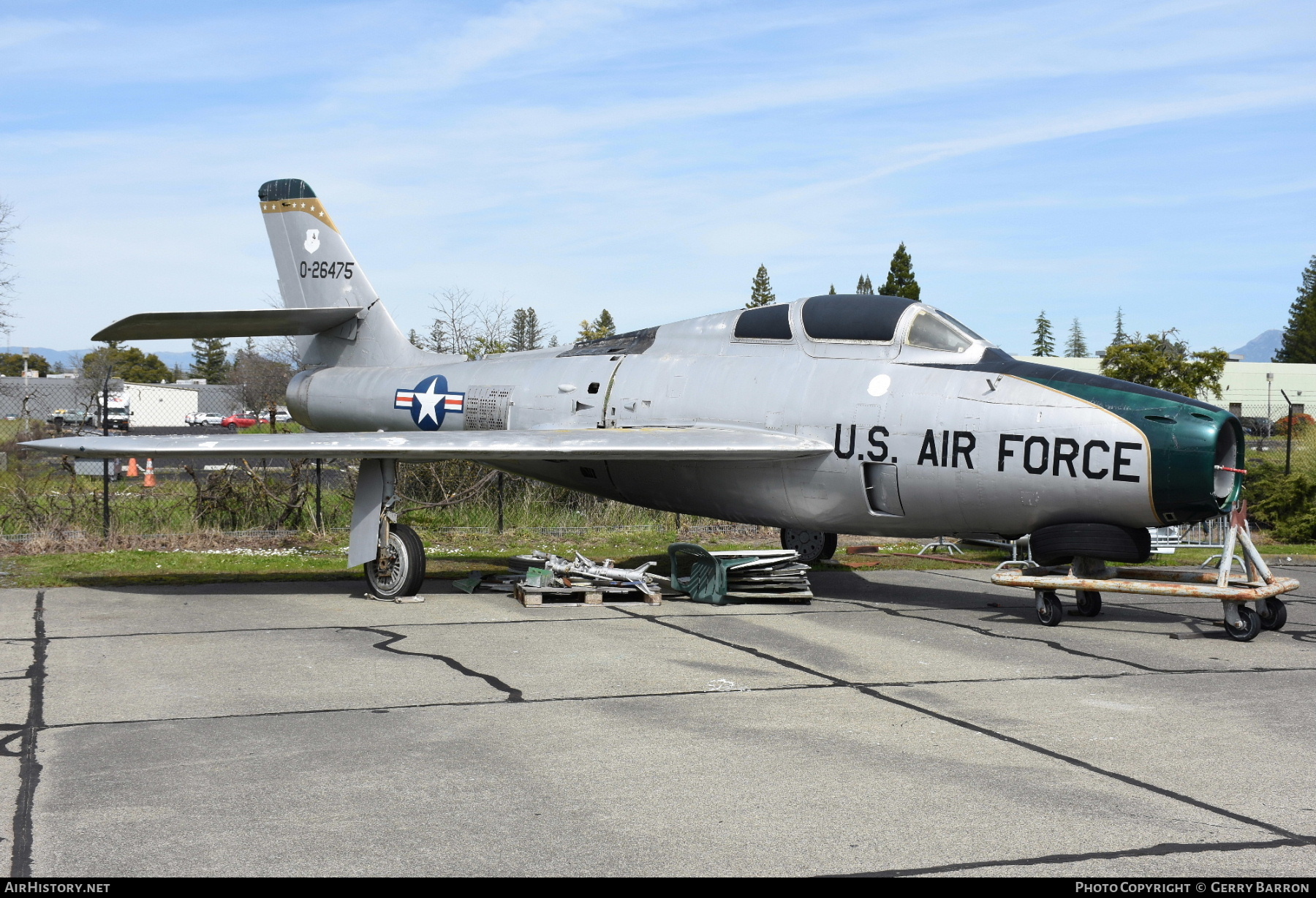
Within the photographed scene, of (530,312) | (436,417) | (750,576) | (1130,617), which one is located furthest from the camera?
(530,312)

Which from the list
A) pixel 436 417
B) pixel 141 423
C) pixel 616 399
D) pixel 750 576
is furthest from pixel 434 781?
pixel 141 423

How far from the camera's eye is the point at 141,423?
275 ft

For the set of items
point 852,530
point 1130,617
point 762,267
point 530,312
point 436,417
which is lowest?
point 1130,617

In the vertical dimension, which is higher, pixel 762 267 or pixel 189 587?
pixel 762 267

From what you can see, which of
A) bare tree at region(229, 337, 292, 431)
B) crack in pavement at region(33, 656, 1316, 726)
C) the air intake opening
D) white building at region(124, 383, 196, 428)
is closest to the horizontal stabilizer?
crack in pavement at region(33, 656, 1316, 726)

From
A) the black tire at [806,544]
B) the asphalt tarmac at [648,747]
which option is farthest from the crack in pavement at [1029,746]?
the black tire at [806,544]

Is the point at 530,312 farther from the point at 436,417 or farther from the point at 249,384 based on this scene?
the point at 436,417

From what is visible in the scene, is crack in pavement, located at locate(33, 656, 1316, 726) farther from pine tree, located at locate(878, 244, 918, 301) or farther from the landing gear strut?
pine tree, located at locate(878, 244, 918, 301)

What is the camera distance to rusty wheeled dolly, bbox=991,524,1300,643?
9.73m

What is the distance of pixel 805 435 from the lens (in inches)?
448

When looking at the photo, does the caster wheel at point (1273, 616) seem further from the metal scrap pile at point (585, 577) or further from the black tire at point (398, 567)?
the black tire at point (398, 567)

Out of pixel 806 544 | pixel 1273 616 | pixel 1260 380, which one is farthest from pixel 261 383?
pixel 1273 616

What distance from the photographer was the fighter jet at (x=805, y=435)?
9922 mm

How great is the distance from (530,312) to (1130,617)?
2143 inches
